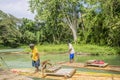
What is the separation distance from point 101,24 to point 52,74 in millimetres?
22130

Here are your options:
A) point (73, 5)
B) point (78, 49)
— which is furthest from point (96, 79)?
point (73, 5)

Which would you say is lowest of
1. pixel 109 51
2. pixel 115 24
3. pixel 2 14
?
pixel 109 51

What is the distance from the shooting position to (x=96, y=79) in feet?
36.2

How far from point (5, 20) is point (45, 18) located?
7.48 meters

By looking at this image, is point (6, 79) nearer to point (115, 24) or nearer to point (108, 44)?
point (115, 24)

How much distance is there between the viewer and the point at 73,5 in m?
41.7

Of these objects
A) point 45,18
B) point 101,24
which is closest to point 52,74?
point 101,24

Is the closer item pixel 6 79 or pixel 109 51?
Result: pixel 6 79

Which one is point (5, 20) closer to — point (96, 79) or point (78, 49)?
point (78, 49)

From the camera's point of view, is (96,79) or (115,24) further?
(115,24)

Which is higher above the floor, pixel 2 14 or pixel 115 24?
pixel 2 14

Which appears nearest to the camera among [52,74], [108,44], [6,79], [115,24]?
[6,79]

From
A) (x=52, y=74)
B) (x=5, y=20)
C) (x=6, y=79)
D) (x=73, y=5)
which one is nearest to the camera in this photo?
(x=6, y=79)

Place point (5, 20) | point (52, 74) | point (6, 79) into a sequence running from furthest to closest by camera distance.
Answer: point (5, 20) → point (52, 74) → point (6, 79)
